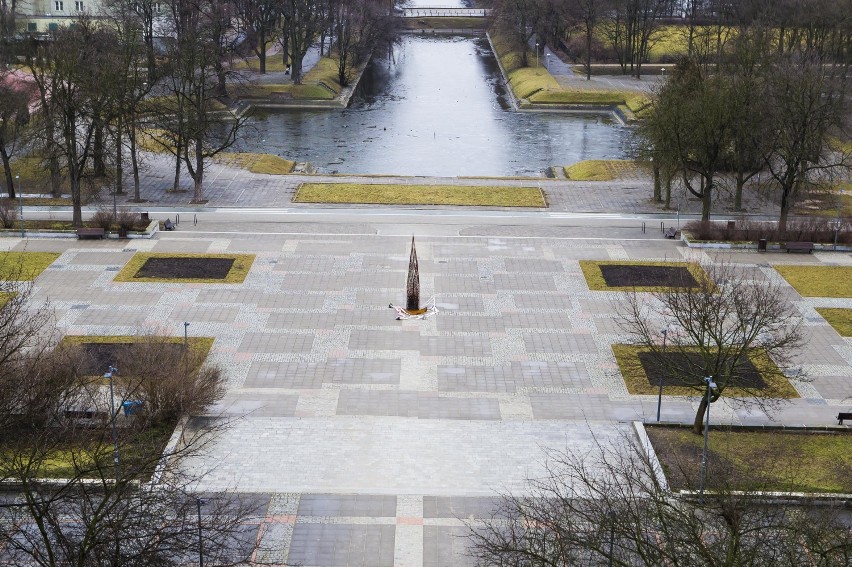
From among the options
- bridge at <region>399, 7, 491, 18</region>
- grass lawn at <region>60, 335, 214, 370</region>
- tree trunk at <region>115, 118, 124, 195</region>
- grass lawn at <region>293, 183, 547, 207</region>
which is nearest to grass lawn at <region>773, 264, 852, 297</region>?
grass lawn at <region>293, 183, 547, 207</region>

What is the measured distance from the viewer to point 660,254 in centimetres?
A: 5059

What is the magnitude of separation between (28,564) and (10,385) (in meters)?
8.16

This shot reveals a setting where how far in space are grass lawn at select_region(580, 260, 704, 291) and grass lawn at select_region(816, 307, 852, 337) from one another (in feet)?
16.7

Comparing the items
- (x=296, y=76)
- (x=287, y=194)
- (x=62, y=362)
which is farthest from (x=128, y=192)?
(x=296, y=76)

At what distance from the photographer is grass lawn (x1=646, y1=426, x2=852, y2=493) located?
3009cm

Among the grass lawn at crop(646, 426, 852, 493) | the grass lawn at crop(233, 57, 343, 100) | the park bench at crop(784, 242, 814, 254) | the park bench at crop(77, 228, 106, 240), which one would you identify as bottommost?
the grass lawn at crop(646, 426, 852, 493)

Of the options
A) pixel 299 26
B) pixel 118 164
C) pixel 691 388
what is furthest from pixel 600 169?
pixel 299 26

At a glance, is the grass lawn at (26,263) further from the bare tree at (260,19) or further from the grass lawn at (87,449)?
the bare tree at (260,19)

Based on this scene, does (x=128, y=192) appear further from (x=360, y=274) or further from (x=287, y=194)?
(x=360, y=274)

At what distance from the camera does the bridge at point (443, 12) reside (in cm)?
14339

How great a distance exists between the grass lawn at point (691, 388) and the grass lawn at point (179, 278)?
55.7 ft

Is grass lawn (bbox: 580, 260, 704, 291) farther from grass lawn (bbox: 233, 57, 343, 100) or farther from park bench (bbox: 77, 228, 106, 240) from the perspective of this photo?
grass lawn (bbox: 233, 57, 343, 100)

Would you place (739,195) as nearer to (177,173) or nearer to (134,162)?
(177,173)

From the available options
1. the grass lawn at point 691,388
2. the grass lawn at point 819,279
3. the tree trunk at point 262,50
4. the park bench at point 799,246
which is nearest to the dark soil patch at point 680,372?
the grass lawn at point 691,388
